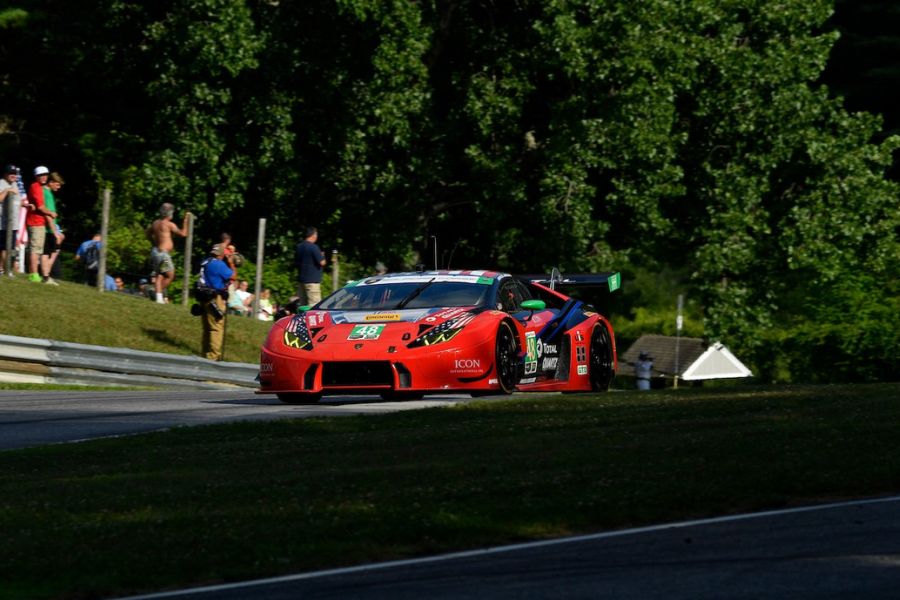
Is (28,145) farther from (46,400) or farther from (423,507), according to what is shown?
(423,507)

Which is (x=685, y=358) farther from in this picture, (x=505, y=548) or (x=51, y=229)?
(x=505, y=548)

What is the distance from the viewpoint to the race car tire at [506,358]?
16734 mm

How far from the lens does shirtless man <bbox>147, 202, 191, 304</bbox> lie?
26.1 m

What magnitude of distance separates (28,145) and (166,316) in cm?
2035

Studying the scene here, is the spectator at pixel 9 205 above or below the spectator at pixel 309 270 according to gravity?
above

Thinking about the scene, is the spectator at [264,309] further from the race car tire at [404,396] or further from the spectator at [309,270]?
the race car tire at [404,396]

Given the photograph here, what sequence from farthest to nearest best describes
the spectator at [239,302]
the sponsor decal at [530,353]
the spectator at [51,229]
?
the spectator at [239,302], the spectator at [51,229], the sponsor decal at [530,353]

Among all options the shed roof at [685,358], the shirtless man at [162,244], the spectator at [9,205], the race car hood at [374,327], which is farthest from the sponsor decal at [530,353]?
the shed roof at [685,358]

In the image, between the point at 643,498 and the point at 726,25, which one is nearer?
the point at 643,498

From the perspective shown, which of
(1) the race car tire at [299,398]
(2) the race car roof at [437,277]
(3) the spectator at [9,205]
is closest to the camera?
(1) the race car tire at [299,398]

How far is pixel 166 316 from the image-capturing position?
85.3 feet

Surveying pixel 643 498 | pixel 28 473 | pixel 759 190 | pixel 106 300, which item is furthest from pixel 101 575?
pixel 759 190

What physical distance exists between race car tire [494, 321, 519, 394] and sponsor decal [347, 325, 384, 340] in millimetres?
1126

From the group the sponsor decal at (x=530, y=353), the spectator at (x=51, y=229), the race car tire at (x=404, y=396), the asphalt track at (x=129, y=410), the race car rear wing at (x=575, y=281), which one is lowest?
the asphalt track at (x=129, y=410)
